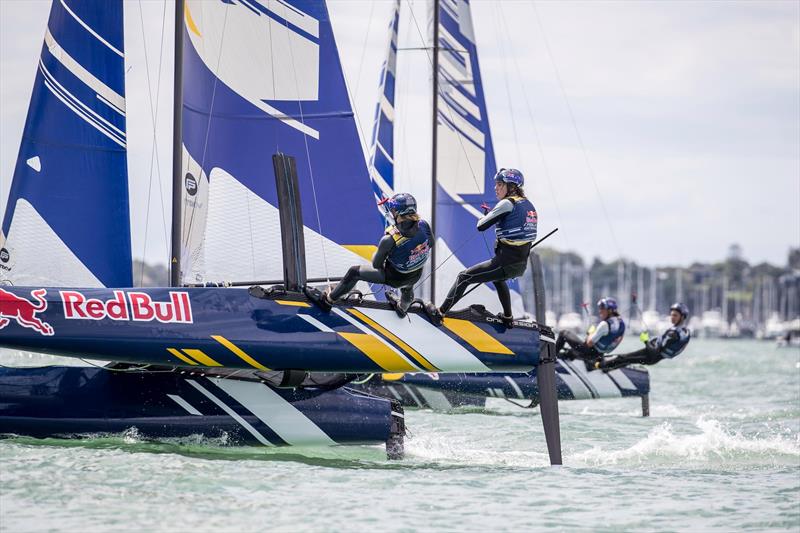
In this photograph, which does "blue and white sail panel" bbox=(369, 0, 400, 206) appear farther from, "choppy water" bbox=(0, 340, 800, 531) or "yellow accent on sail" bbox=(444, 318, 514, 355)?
"yellow accent on sail" bbox=(444, 318, 514, 355)

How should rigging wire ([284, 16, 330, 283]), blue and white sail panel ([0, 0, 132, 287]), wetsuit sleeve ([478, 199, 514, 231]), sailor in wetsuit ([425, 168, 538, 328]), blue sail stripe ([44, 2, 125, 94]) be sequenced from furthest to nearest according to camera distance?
rigging wire ([284, 16, 330, 283]) → blue sail stripe ([44, 2, 125, 94]) → blue and white sail panel ([0, 0, 132, 287]) → sailor in wetsuit ([425, 168, 538, 328]) → wetsuit sleeve ([478, 199, 514, 231])

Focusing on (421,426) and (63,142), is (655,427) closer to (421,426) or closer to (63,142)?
(421,426)

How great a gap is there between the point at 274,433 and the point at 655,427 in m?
A: 5.25

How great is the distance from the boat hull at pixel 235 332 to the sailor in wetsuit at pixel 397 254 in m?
0.21

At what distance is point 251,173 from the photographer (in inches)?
448

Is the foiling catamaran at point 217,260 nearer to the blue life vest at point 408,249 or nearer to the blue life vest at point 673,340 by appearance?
the blue life vest at point 408,249

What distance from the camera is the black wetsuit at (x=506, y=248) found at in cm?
1003

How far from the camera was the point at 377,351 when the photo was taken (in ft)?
32.1

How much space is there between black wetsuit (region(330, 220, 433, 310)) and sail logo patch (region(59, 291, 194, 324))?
112 cm

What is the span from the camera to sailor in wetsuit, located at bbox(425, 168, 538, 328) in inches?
395

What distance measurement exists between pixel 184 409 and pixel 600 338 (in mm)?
6909

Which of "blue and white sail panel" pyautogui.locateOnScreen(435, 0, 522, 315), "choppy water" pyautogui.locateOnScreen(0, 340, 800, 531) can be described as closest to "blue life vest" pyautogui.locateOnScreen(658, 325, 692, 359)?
"blue and white sail panel" pyautogui.locateOnScreen(435, 0, 522, 315)

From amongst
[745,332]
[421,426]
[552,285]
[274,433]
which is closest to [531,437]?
[421,426]

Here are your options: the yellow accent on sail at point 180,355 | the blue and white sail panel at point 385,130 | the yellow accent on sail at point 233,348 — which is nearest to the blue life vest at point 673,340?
the blue and white sail panel at point 385,130
